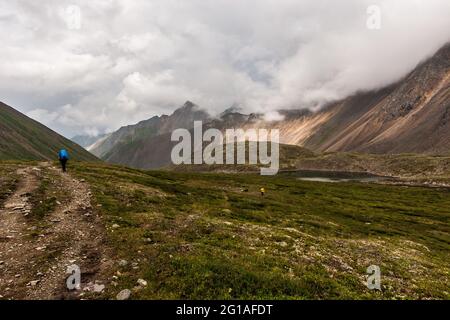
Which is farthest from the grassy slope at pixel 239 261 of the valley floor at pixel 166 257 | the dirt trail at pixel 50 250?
the dirt trail at pixel 50 250

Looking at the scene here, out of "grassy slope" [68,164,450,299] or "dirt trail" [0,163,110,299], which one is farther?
"grassy slope" [68,164,450,299]

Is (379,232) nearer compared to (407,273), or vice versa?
(407,273)

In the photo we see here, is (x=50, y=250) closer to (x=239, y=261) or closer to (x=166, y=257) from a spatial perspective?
(x=166, y=257)

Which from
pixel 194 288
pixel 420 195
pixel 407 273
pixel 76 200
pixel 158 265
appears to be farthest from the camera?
pixel 420 195

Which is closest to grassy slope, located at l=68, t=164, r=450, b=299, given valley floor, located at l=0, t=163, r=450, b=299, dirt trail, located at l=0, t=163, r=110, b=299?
valley floor, located at l=0, t=163, r=450, b=299

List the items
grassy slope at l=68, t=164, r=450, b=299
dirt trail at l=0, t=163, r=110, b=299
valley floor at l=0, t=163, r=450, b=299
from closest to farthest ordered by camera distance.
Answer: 1. dirt trail at l=0, t=163, r=110, b=299
2. valley floor at l=0, t=163, r=450, b=299
3. grassy slope at l=68, t=164, r=450, b=299

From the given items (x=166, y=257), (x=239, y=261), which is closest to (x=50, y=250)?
(x=166, y=257)

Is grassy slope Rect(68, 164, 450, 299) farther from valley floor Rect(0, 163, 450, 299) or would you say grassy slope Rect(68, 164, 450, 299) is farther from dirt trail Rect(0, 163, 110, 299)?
dirt trail Rect(0, 163, 110, 299)

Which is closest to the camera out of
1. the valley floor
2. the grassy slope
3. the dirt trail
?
the dirt trail

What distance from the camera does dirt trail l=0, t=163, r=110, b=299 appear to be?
17820 mm
